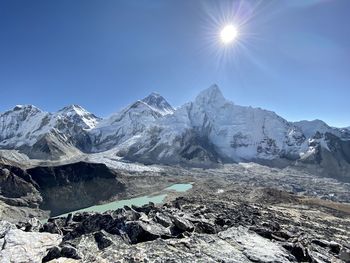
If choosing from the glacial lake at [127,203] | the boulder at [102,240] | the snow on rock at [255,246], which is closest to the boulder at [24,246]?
the boulder at [102,240]

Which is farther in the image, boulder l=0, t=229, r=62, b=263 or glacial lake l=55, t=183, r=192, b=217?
glacial lake l=55, t=183, r=192, b=217

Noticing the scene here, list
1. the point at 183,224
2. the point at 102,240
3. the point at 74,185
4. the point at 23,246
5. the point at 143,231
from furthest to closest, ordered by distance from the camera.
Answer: the point at 74,185 → the point at 183,224 → the point at 143,231 → the point at 23,246 → the point at 102,240

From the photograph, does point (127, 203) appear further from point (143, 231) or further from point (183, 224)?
point (143, 231)

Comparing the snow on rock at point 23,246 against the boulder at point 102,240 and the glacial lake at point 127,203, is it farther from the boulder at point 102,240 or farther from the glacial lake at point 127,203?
the glacial lake at point 127,203

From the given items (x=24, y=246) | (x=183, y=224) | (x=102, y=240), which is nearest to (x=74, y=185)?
(x=24, y=246)

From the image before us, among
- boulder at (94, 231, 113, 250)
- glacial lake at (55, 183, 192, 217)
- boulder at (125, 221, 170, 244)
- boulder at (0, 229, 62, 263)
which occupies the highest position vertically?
boulder at (125, 221, 170, 244)

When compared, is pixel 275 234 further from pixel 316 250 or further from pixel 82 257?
pixel 82 257

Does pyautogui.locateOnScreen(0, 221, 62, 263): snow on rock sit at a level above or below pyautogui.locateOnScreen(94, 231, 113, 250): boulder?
below

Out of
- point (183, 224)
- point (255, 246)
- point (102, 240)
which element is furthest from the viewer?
point (183, 224)

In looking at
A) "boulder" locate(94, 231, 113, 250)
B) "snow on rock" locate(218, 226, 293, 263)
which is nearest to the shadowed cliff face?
"boulder" locate(94, 231, 113, 250)

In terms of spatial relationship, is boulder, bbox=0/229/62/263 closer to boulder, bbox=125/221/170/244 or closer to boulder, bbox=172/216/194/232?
boulder, bbox=125/221/170/244
